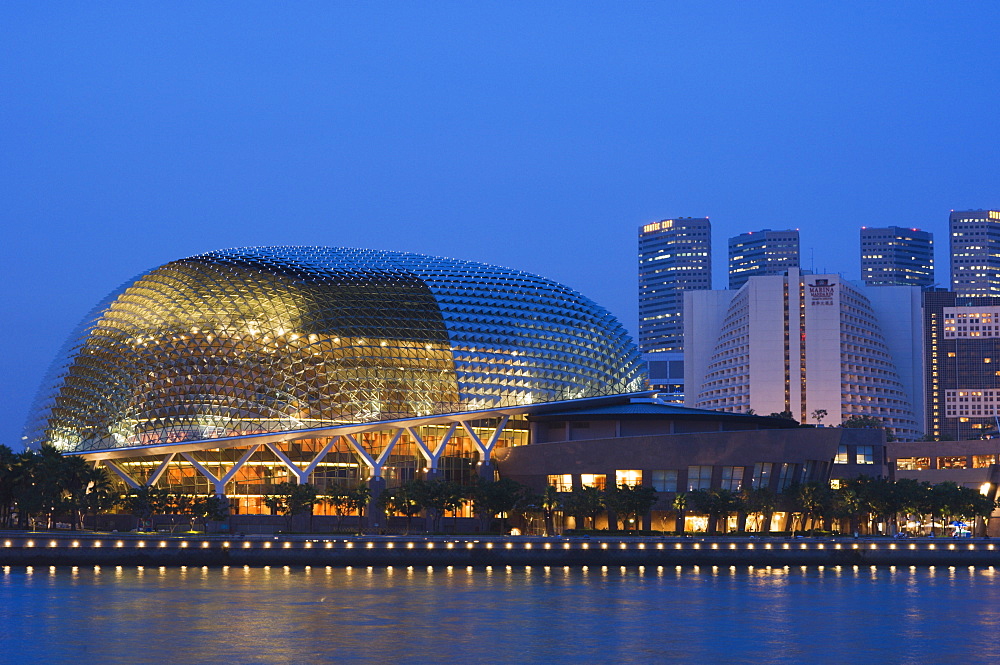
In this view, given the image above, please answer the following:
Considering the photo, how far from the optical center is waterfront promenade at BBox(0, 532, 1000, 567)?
8938cm

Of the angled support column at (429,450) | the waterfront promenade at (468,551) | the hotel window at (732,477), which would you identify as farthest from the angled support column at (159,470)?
the hotel window at (732,477)

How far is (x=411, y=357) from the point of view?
127m

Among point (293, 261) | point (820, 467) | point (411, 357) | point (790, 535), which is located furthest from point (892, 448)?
point (293, 261)

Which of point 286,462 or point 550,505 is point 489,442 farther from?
point 286,462

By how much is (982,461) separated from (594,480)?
48.5 metres

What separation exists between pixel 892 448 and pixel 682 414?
127ft

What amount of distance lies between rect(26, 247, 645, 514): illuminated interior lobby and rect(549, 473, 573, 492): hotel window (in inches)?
313

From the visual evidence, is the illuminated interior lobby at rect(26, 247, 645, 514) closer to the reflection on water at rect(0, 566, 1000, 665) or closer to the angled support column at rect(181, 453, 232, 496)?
the angled support column at rect(181, 453, 232, 496)

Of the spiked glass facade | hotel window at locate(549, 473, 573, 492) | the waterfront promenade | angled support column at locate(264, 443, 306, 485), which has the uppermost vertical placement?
the spiked glass facade

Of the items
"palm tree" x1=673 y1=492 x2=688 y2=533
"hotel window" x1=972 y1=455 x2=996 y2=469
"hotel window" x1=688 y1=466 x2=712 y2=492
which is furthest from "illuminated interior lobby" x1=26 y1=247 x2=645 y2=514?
"hotel window" x1=972 y1=455 x2=996 y2=469

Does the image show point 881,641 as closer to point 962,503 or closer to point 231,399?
point 962,503

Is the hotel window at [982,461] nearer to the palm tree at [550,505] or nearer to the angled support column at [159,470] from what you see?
the palm tree at [550,505]

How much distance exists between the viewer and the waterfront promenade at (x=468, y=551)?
8938 centimetres

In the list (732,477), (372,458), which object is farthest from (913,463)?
(372,458)
